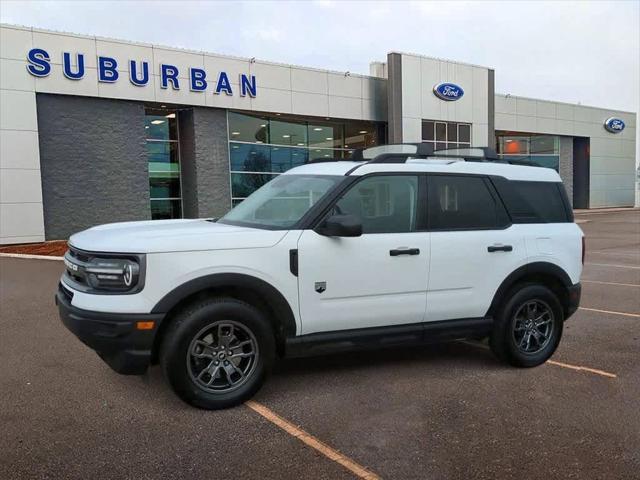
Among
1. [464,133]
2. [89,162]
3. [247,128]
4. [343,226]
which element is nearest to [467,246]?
[343,226]

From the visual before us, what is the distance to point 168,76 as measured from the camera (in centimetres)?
2081

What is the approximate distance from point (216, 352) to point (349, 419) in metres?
1.07

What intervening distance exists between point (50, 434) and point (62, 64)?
58.3 feet

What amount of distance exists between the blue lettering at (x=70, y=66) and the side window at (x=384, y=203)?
56.6ft

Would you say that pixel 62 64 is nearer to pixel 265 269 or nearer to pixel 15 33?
pixel 15 33

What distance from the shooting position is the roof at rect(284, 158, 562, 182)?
4.82 m

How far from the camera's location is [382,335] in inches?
182

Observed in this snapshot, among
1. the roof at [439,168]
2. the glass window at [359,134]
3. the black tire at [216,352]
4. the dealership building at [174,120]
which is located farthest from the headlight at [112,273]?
the glass window at [359,134]

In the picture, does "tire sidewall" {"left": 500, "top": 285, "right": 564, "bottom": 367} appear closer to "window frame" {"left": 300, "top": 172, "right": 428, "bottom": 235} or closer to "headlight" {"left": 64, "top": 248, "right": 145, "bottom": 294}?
"window frame" {"left": 300, "top": 172, "right": 428, "bottom": 235}

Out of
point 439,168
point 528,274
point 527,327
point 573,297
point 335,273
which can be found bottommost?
point 527,327

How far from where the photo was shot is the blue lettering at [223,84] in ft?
72.4

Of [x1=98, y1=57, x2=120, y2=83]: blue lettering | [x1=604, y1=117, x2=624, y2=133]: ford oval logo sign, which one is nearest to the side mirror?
[x1=98, y1=57, x2=120, y2=83]: blue lettering

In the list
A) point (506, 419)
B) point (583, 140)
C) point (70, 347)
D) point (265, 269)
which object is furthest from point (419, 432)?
point (583, 140)

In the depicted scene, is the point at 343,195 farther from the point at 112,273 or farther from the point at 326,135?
the point at 326,135
